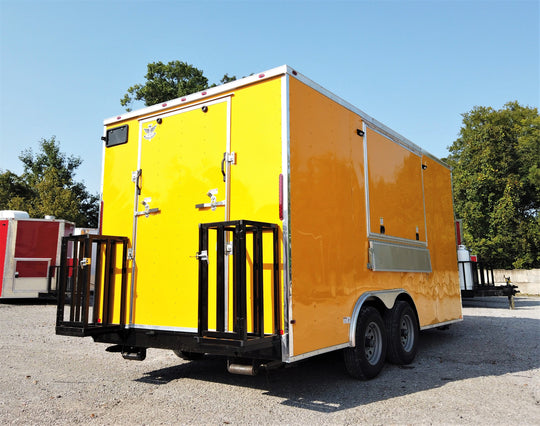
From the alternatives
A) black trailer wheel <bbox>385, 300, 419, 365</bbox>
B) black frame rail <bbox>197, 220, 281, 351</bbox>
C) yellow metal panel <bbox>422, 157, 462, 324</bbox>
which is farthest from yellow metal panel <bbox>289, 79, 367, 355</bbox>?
yellow metal panel <bbox>422, 157, 462, 324</bbox>

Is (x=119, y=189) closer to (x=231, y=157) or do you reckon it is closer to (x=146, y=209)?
(x=146, y=209)

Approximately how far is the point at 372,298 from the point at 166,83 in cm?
2414

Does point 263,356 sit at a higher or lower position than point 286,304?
lower

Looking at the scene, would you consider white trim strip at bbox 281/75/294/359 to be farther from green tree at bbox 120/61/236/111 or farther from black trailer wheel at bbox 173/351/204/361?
green tree at bbox 120/61/236/111

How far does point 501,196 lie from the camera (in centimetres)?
2620

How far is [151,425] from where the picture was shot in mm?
3590

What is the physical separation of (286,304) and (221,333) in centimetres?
62

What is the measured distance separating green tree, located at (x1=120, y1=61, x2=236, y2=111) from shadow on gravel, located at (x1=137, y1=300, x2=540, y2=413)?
22354 mm

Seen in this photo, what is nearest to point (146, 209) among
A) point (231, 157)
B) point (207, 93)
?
point (231, 157)

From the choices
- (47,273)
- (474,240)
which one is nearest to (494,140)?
(474,240)

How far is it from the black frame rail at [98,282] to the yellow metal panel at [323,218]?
214 cm

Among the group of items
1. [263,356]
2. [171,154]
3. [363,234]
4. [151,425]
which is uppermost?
[171,154]

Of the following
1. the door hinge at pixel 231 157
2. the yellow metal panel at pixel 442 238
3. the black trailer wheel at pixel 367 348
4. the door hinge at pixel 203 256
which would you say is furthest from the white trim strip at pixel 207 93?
the yellow metal panel at pixel 442 238

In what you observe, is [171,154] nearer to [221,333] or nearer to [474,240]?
[221,333]
